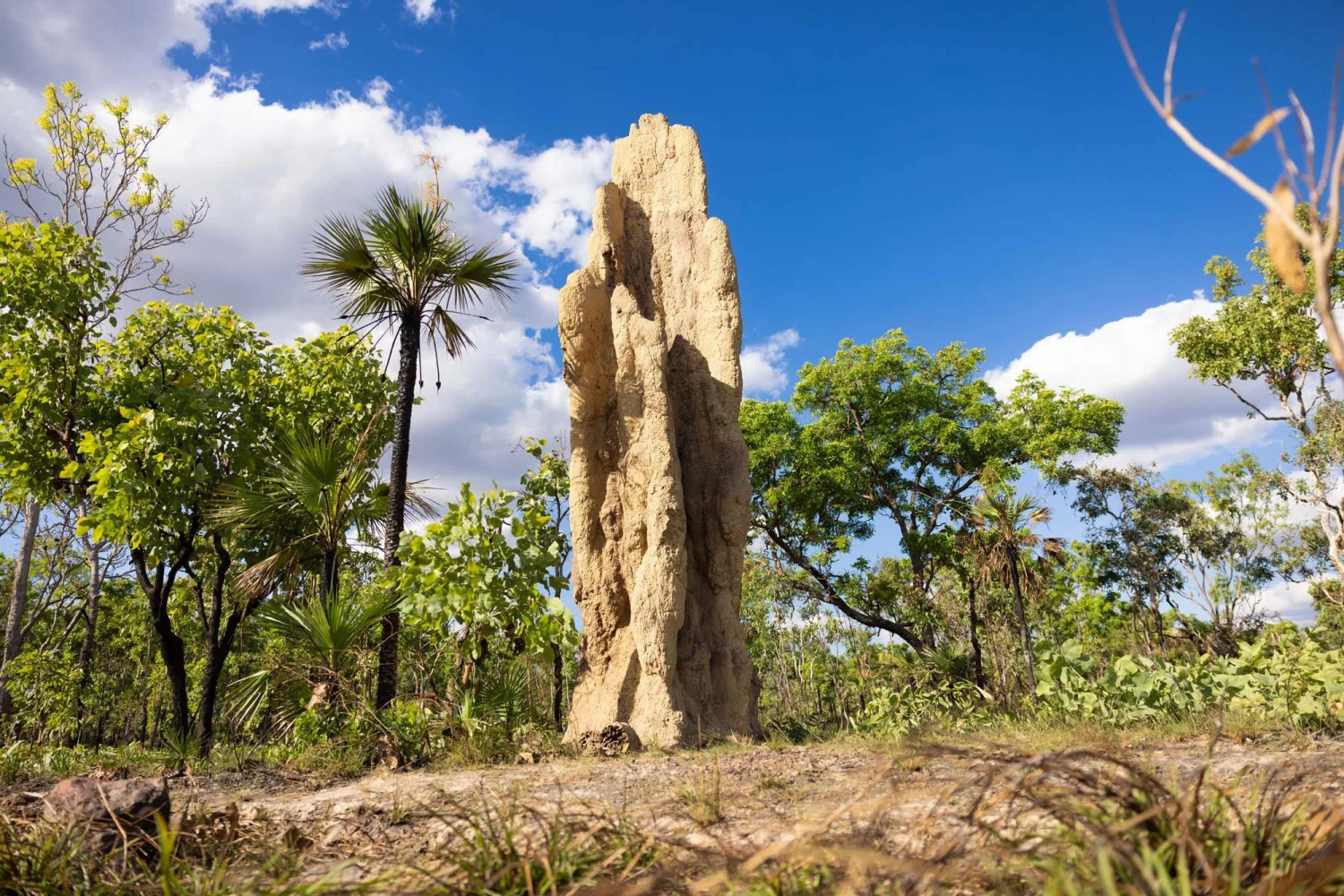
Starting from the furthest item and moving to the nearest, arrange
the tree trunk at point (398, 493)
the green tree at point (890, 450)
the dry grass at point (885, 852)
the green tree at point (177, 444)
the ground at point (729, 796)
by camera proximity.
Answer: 1. the green tree at point (890, 450)
2. the green tree at point (177, 444)
3. the tree trunk at point (398, 493)
4. the ground at point (729, 796)
5. the dry grass at point (885, 852)

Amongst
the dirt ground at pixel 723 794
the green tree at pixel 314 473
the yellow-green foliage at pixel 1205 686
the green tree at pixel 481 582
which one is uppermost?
the green tree at pixel 314 473

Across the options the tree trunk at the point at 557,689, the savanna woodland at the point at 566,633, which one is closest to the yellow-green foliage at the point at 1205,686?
the savanna woodland at the point at 566,633

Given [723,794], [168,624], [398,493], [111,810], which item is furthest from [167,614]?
[723,794]

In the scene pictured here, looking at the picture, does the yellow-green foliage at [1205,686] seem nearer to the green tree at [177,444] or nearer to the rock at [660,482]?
the rock at [660,482]

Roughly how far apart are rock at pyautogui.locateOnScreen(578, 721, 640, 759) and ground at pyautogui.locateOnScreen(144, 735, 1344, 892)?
0.33 metres

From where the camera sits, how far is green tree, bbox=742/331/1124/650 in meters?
17.5

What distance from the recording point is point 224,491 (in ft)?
33.9

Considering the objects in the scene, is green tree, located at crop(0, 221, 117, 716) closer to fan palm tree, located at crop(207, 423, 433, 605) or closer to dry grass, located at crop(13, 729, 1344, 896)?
fan palm tree, located at crop(207, 423, 433, 605)

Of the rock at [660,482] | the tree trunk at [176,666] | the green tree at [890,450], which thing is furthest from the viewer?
the green tree at [890,450]

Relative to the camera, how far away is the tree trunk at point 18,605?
41.0 ft

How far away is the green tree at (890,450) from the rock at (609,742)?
413 inches

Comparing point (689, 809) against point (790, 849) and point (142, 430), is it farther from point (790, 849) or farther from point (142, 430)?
point (142, 430)

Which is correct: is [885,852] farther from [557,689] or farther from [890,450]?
[890,450]

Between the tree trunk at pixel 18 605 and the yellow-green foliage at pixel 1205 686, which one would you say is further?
the tree trunk at pixel 18 605
